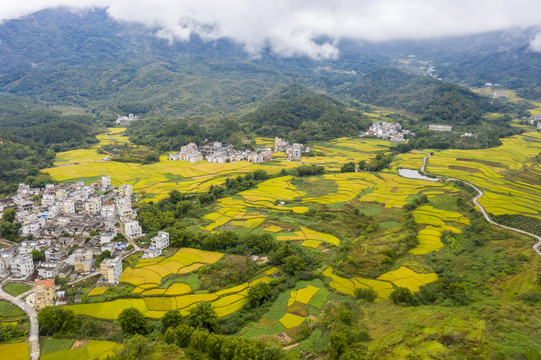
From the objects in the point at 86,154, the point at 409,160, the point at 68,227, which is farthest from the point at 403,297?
the point at 86,154

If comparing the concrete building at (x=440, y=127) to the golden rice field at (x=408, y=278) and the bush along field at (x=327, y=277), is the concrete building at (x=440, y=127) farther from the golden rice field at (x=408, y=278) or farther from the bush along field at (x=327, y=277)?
the golden rice field at (x=408, y=278)

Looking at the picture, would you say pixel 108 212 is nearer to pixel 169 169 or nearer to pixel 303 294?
pixel 169 169

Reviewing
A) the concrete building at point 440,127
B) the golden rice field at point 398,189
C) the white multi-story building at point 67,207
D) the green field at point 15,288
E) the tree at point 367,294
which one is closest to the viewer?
the tree at point 367,294

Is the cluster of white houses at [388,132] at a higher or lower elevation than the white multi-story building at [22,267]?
higher

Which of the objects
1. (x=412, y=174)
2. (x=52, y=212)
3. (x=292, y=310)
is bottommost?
(x=292, y=310)

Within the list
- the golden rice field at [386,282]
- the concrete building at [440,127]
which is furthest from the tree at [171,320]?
the concrete building at [440,127]

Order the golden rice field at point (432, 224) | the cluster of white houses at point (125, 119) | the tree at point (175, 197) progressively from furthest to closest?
the cluster of white houses at point (125, 119) < the tree at point (175, 197) < the golden rice field at point (432, 224)

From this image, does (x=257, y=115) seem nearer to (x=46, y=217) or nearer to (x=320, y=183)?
(x=320, y=183)
